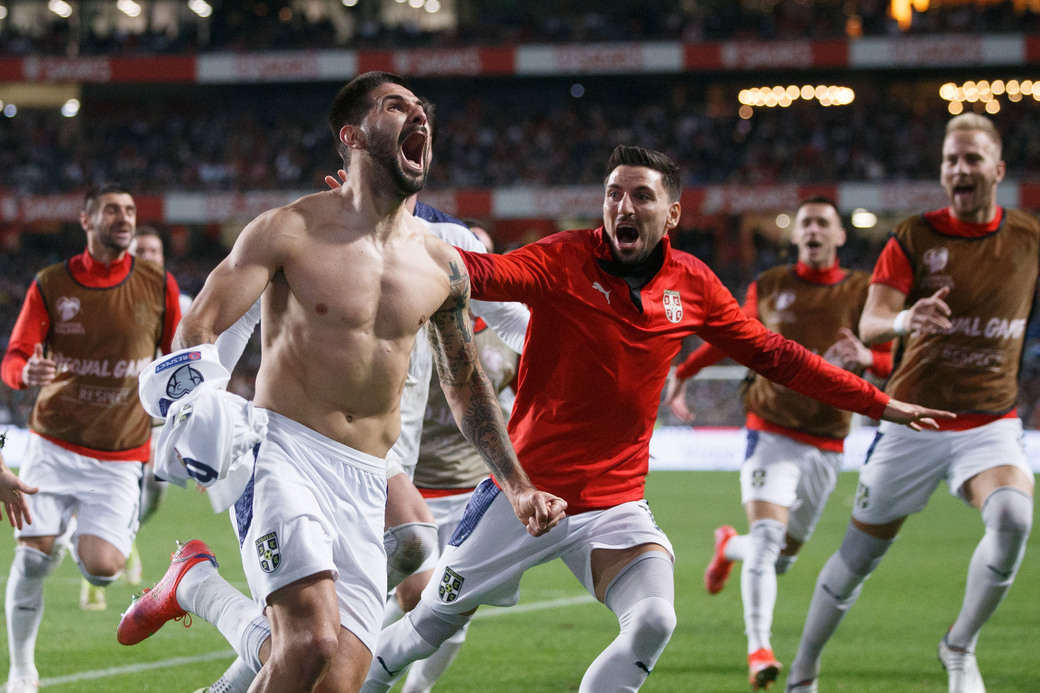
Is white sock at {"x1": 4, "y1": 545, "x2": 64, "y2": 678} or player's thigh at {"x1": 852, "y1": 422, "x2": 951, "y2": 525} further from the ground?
player's thigh at {"x1": 852, "y1": 422, "x2": 951, "y2": 525}

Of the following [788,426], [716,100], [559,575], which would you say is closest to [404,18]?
[716,100]

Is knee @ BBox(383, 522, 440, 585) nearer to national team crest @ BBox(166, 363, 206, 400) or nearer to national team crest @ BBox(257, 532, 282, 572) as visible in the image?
national team crest @ BBox(257, 532, 282, 572)

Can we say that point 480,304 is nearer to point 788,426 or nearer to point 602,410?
point 602,410

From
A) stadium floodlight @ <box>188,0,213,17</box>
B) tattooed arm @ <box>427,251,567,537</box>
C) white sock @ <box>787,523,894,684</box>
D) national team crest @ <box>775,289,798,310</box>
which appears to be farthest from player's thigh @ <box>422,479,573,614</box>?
stadium floodlight @ <box>188,0,213,17</box>

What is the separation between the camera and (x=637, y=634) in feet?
13.3

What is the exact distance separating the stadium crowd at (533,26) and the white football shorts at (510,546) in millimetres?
30157

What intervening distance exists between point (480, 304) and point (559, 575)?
214 inches

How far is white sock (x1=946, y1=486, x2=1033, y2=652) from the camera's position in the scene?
5.44 m

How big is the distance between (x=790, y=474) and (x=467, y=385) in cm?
339

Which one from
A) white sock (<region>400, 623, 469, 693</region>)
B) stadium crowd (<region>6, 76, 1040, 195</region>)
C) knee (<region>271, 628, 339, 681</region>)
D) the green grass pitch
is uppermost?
stadium crowd (<region>6, 76, 1040, 195</region>)

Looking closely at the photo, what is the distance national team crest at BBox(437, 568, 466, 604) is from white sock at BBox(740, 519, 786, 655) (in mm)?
2316

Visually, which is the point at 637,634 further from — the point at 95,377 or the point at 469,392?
the point at 95,377

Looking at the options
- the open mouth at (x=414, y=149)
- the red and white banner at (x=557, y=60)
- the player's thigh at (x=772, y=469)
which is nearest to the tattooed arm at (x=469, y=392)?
the open mouth at (x=414, y=149)

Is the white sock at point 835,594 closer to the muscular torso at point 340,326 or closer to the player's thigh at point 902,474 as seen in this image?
the player's thigh at point 902,474
